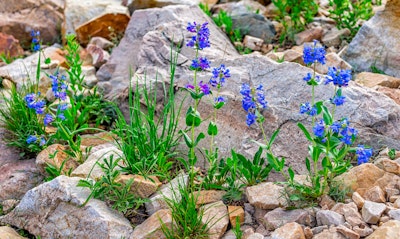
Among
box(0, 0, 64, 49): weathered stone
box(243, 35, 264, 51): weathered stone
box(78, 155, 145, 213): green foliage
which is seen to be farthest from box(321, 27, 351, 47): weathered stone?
box(0, 0, 64, 49): weathered stone

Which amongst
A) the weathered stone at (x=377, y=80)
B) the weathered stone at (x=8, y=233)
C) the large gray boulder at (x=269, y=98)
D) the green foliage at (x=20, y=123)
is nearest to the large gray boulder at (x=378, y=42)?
the weathered stone at (x=377, y=80)

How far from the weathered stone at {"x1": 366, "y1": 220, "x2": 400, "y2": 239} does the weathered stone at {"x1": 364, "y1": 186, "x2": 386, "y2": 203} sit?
0.88 feet

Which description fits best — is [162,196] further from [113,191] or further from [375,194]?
[375,194]

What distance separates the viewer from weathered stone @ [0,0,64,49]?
281 inches

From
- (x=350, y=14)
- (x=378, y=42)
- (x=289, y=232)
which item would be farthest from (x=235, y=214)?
(x=350, y=14)

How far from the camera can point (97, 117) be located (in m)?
5.23

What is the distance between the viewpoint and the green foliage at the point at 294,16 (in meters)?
6.20

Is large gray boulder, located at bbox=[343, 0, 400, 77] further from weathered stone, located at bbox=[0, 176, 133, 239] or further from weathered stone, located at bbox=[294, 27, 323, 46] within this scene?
weathered stone, located at bbox=[0, 176, 133, 239]

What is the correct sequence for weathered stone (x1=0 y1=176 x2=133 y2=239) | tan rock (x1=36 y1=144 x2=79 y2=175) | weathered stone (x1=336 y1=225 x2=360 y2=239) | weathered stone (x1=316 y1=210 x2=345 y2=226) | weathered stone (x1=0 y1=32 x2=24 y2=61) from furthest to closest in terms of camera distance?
1. weathered stone (x1=0 y1=32 x2=24 y2=61)
2. tan rock (x1=36 y1=144 x2=79 y2=175)
3. weathered stone (x1=0 y1=176 x2=133 y2=239)
4. weathered stone (x1=316 y1=210 x2=345 y2=226)
5. weathered stone (x1=336 y1=225 x2=360 y2=239)

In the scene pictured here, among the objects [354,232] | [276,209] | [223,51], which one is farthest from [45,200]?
[223,51]

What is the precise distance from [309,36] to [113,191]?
298 cm

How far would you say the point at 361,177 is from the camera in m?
3.65

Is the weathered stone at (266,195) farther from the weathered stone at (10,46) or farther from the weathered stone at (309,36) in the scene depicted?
the weathered stone at (10,46)

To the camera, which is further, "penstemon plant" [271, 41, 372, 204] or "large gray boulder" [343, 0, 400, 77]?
"large gray boulder" [343, 0, 400, 77]
